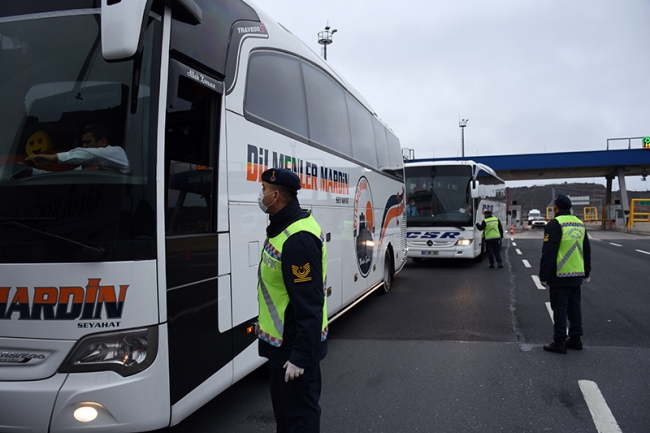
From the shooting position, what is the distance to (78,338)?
111 inches

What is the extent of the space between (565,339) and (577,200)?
7862cm

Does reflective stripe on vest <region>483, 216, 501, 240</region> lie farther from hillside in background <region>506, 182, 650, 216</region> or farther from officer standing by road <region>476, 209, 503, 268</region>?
hillside in background <region>506, 182, 650, 216</region>

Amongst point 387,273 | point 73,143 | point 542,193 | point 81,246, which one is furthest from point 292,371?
point 542,193

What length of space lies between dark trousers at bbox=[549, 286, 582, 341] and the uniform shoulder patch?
442 cm

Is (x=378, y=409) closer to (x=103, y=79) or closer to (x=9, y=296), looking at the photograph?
(x=9, y=296)

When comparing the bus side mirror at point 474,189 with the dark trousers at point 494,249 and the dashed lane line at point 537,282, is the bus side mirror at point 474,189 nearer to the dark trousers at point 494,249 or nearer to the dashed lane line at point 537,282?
the dark trousers at point 494,249

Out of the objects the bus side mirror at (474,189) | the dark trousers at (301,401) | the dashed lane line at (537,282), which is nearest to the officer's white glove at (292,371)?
the dark trousers at (301,401)

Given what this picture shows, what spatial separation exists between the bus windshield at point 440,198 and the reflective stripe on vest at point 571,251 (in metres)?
8.44

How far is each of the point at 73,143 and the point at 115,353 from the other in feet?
4.24

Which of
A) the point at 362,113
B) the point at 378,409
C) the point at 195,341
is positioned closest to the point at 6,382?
the point at 195,341

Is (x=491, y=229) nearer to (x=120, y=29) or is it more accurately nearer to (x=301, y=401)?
(x=301, y=401)

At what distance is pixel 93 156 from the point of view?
2.86 metres

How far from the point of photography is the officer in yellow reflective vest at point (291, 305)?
2.61 meters

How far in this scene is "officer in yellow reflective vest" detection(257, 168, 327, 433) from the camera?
2.61 metres
